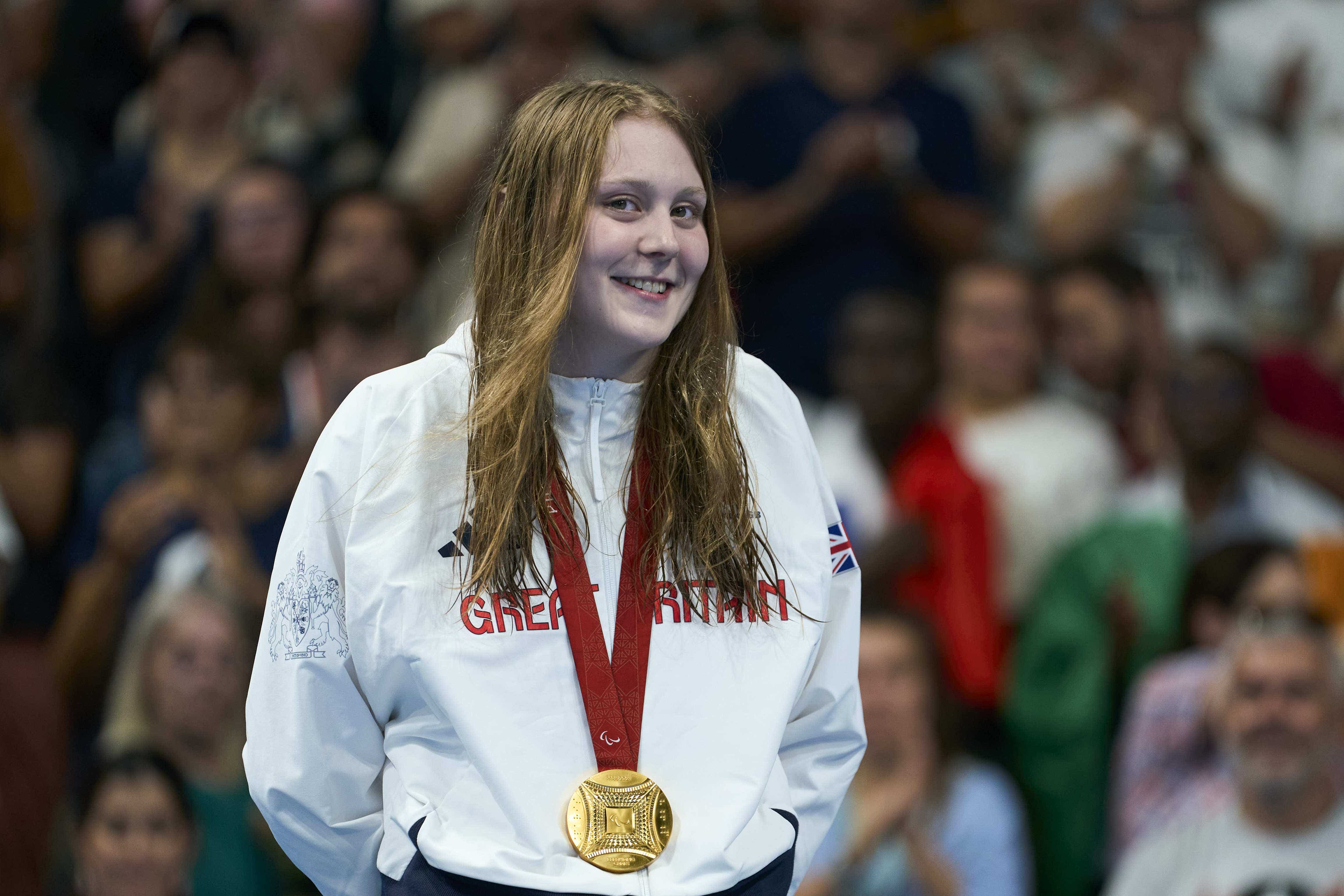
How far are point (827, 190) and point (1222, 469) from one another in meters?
1.62

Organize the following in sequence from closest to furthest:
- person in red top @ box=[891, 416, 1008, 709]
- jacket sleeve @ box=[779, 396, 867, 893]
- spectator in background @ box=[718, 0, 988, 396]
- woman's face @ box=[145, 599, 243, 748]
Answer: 1. jacket sleeve @ box=[779, 396, 867, 893]
2. woman's face @ box=[145, 599, 243, 748]
3. person in red top @ box=[891, 416, 1008, 709]
4. spectator in background @ box=[718, 0, 988, 396]

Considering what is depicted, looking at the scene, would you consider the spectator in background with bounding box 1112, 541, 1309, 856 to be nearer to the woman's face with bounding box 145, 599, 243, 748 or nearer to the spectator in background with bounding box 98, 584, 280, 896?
the spectator in background with bounding box 98, 584, 280, 896

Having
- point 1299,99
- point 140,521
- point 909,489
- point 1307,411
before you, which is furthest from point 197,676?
point 1299,99

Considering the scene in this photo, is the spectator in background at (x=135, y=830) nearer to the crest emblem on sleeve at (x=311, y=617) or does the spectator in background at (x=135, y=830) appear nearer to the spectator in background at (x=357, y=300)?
the spectator in background at (x=357, y=300)

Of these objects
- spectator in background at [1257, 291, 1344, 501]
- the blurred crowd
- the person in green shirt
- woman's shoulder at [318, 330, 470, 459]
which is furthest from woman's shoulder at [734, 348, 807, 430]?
spectator in background at [1257, 291, 1344, 501]

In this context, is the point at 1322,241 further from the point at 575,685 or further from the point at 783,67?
the point at 575,685

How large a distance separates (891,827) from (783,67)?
2.77 metres

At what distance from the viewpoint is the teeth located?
2.35m

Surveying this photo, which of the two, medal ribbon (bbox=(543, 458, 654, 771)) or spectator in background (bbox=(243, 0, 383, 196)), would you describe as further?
spectator in background (bbox=(243, 0, 383, 196))

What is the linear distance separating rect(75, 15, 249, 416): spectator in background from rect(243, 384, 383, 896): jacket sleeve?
403cm

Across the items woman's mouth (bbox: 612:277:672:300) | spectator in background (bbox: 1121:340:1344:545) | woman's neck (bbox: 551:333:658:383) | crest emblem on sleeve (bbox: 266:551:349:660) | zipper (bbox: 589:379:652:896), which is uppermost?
woman's mouth (bbox: 612:277:672:300)

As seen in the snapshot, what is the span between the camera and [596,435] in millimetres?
2402

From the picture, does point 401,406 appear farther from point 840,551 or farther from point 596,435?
point 840,551

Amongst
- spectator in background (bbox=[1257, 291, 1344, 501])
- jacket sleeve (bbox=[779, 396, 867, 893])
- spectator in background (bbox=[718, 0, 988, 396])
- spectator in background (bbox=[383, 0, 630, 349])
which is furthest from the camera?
spectator in background (bbox=[383, 0, 630, 349])
